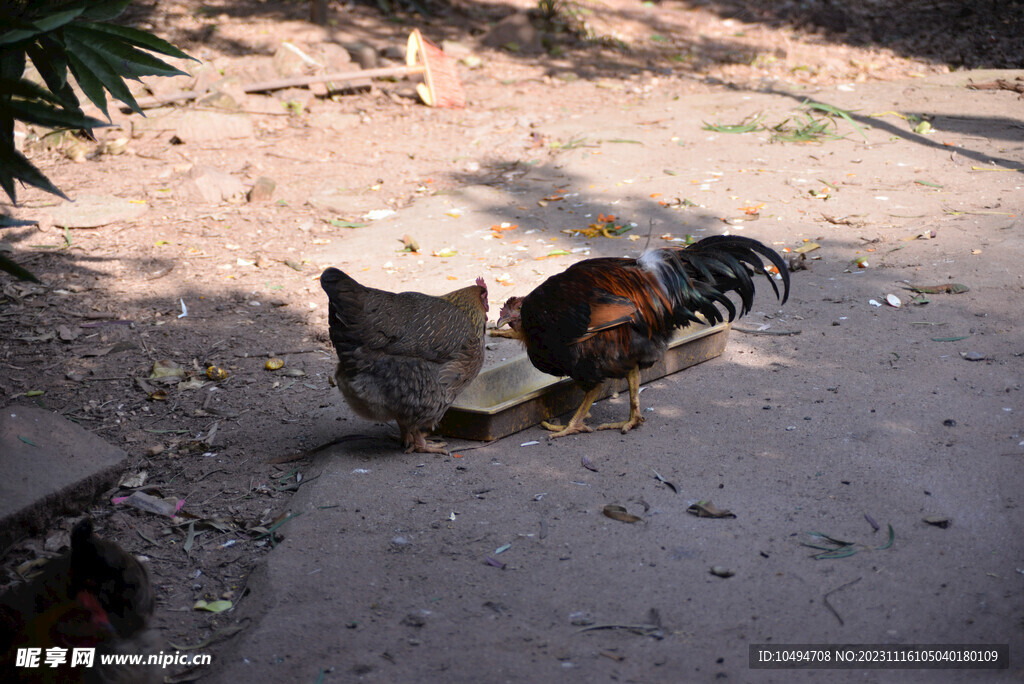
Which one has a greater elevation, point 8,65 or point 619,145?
point 8,65

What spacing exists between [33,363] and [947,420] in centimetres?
561

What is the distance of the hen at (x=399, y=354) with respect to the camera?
12.2 feet

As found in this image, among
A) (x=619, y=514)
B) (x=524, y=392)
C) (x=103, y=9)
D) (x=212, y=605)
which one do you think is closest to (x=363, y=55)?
(x=524, y=392)

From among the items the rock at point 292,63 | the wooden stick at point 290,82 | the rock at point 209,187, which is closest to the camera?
the rock at point 209,187

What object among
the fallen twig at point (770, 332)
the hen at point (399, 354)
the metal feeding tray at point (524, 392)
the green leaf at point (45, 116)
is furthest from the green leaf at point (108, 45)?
the fallen twig at point (770, 332)

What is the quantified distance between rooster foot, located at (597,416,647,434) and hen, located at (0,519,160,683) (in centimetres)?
248

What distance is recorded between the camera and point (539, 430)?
4332mm

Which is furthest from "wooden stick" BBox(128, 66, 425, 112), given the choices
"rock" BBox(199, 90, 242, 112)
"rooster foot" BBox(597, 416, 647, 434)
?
"rooster foot" BBox(597, 416, 647, 434)

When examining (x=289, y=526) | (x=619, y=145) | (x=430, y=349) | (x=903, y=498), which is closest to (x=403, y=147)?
(x=619, y=145)

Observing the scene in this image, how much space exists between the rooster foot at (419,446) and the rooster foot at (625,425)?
93 centimetres

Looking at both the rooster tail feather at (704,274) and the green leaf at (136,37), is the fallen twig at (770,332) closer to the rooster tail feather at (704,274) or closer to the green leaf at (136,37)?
the rooster tail feather at (704,274)

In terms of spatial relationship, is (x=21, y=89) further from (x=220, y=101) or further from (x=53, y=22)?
(x=220, y=101)

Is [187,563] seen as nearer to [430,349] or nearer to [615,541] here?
[430,349]

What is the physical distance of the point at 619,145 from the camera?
30.7ft
